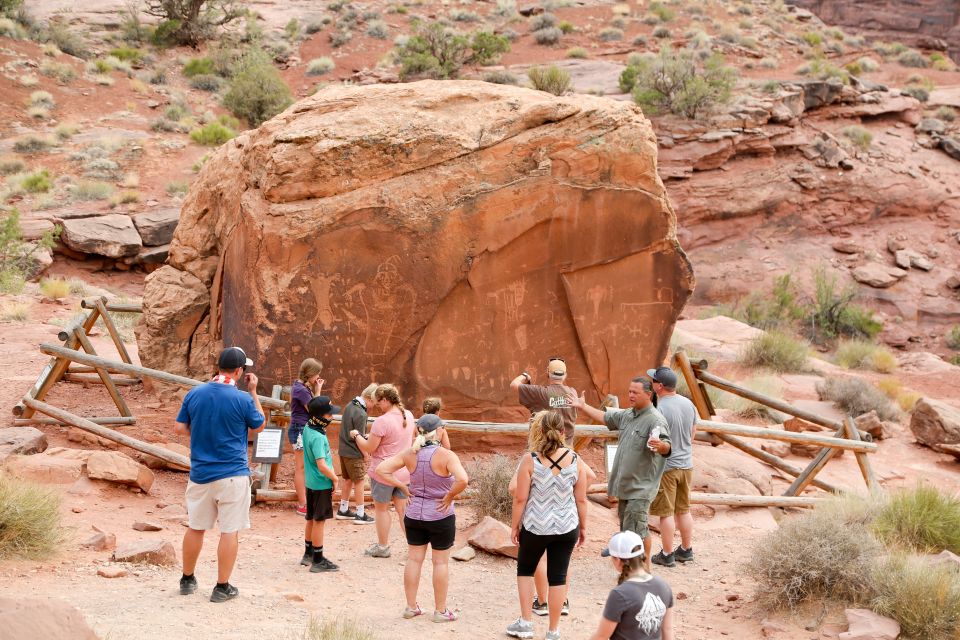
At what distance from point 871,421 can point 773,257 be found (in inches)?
486

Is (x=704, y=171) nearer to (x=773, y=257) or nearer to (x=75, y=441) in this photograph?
(x=773, y=257)

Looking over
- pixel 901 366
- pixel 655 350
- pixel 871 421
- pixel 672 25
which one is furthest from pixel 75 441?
pixel 672 25

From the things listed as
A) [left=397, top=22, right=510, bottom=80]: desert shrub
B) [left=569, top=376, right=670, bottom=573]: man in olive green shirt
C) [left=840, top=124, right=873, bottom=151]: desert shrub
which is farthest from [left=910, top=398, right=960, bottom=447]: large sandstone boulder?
[left=397, top=22, right=510, bottom=80]: desert shrub

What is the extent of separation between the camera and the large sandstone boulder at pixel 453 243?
884 cm

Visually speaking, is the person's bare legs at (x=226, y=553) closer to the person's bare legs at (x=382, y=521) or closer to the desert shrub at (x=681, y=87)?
the person's bare legs at (x=382, y=521)

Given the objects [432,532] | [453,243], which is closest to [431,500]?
[432,532]

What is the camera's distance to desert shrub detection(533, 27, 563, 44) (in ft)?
116

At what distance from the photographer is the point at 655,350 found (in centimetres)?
998

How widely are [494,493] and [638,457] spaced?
209 centimetres

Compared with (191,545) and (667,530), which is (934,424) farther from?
(191,545)

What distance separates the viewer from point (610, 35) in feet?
117

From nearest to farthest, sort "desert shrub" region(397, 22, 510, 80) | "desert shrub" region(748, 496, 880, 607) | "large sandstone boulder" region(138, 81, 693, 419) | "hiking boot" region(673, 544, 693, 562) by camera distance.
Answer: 1. "desert shrub" region(748, 496, 880, 607)
2. "hiking boot" region(673, 544, 693, 562)
3. "large sandstone boulder" region(138, 81, 693, 419)
4. "desert shrub" region(397, 22, 510, 80)

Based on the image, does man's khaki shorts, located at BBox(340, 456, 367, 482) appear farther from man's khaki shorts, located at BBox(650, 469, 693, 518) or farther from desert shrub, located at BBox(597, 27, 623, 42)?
desert shrub, located at BBox(597, 27, 623, 42)

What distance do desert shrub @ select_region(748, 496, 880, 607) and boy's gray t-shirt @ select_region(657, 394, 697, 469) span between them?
872 millimetres
